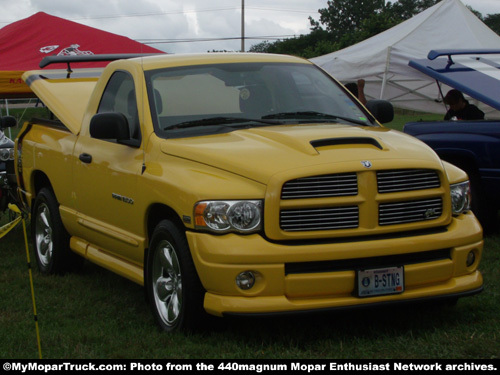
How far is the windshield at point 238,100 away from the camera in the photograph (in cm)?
563

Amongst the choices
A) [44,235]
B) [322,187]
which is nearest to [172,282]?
[322,187]

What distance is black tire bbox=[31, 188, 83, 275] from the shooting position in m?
7.09

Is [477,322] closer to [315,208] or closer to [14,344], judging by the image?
[315,208]

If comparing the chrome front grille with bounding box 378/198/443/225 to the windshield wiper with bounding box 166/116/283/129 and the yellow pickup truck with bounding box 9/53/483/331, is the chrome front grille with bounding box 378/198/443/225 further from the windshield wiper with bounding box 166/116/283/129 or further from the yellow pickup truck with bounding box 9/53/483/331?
the windshield wiper with bounding box 166/116/283/129

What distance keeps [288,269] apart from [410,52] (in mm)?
12621

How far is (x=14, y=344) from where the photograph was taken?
5.08 meters

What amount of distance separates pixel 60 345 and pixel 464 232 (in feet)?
8.47

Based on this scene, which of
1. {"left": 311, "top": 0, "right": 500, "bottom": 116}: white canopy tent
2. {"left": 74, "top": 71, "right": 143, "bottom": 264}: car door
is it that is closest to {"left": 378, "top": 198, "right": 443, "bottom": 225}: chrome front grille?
{"left": 74, "top": 71, "right": 143, "bottom": 264}: car door

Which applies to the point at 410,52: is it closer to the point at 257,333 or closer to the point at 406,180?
the point at 406,180

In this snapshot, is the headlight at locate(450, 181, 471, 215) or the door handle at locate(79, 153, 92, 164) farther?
the door handle at locate(79, 153, 92, 164)

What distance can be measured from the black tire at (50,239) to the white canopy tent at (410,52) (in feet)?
31.3

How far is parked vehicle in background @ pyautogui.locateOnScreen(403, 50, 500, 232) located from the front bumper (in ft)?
10.8

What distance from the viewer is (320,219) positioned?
456 centimetres
